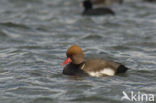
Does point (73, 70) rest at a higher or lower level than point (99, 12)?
lower

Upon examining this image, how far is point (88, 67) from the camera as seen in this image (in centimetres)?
952

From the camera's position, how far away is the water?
8.62 m

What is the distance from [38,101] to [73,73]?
1.67 metres

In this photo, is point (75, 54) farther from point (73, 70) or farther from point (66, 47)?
point (66, 47)

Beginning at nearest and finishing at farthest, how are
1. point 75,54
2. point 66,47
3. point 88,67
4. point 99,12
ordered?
1. point 88,67
2. point 75,54
3. point 66,47
4. point 99,12

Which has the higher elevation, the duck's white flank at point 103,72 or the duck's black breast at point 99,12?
the duck's black breast at point 99,12

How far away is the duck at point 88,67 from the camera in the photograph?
9.53 metres

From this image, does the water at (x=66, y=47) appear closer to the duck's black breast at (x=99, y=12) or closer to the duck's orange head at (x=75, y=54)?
the duck's black breast at (x=99, y=12)

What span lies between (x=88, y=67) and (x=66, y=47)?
11.8ft

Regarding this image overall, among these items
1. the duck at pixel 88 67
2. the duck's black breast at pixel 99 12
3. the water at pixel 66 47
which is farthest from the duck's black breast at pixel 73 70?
the duck's black breast at pixel 99 12

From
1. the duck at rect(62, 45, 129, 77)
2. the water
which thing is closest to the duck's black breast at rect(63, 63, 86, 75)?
the duck at rect(62, 45, 129, 77)

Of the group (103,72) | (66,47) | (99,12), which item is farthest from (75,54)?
(99,12)

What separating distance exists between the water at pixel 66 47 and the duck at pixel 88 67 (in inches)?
5.4

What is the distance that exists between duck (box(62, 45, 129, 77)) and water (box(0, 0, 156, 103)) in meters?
0.14
